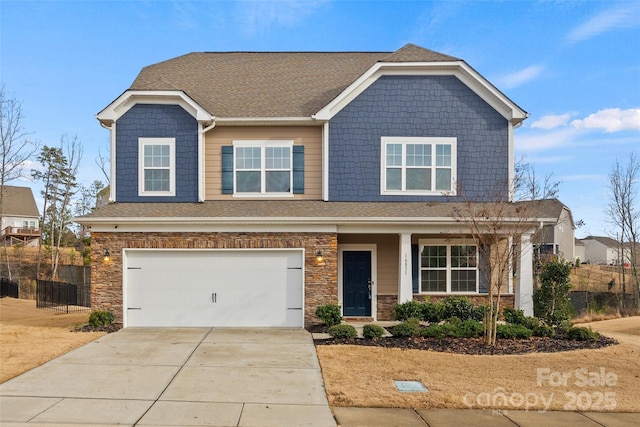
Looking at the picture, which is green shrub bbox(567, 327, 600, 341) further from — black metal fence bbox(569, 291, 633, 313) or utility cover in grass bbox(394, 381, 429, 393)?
black metal fence bbox(569, 291, 633, 313)

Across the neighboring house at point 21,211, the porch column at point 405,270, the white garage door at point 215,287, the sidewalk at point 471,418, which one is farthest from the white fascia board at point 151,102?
the neighboring house at point 21,211

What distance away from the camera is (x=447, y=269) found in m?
14.6

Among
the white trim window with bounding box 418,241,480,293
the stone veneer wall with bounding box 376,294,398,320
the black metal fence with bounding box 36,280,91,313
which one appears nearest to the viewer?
the stone veneer wall with bounding box 376,294,398,320

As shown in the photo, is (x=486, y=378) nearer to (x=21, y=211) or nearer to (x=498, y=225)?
(x=498, y=225)

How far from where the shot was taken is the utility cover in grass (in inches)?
298

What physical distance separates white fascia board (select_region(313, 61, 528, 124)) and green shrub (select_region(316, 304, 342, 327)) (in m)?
5.66

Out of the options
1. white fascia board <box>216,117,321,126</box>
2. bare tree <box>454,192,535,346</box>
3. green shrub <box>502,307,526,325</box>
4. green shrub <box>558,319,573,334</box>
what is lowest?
green shrub <box>558,319,573,334</box>

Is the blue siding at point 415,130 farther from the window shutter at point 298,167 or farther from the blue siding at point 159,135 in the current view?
the blue siding at point 159,135

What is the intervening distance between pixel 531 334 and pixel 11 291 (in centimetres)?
2360

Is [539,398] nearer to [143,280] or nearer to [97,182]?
[143,280]

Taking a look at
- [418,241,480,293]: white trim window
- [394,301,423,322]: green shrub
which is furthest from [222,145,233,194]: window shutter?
[418,241,480,293]: white trim window

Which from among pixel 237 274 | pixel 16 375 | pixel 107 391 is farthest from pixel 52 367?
pixel 237 274

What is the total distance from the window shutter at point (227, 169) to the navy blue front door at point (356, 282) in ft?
13.6

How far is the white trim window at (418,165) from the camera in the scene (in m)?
14.2
